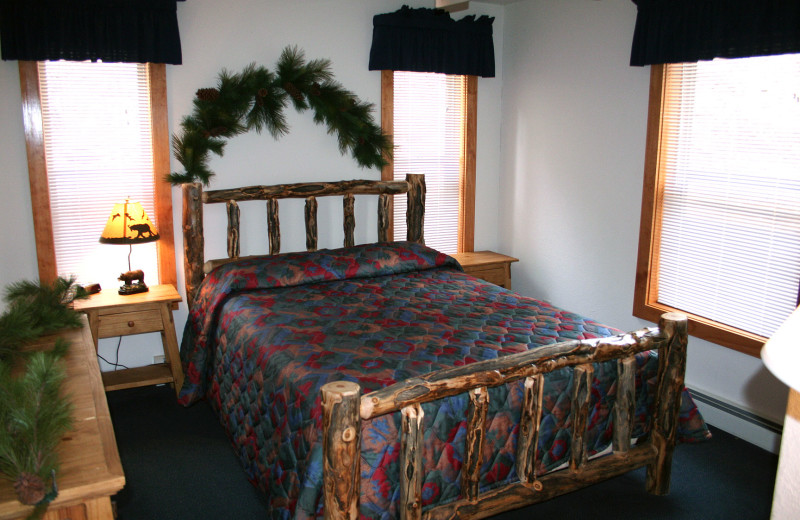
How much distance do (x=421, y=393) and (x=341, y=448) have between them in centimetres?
29

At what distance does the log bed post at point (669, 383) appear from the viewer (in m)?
2.54

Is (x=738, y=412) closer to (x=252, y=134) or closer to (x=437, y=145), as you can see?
(x=437, y=145)

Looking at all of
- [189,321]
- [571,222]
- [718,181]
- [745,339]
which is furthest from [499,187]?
[189,321]

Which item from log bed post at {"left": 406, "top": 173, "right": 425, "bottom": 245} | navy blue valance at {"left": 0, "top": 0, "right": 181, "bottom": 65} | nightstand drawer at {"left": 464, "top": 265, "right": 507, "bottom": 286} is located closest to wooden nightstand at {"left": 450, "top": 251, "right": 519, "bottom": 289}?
nightstand drawer at {"left": 464, "top": 265, "right": 507, "bottom": 286}

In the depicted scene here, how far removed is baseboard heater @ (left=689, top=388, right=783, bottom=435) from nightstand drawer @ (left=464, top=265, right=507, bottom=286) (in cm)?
151

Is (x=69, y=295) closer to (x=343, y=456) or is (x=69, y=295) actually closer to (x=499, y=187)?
(x=343, y=456)

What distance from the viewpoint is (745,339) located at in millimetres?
3277

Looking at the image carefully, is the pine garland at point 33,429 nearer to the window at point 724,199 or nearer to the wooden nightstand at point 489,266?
the window at point 724,199

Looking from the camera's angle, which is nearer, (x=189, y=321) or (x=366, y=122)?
(x=189, y=321)

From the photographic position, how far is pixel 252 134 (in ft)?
13.1

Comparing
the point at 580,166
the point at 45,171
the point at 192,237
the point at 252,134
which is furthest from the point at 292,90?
the point at 580,166

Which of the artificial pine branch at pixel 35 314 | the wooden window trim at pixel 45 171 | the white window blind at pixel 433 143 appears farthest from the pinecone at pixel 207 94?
the artificial pine branch at pixel 35 314

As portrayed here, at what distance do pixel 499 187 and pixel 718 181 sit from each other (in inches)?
71.5

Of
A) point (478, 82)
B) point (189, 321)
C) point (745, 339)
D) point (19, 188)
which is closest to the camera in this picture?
point (745, 339)
